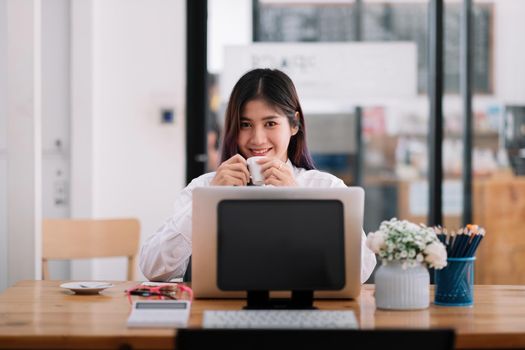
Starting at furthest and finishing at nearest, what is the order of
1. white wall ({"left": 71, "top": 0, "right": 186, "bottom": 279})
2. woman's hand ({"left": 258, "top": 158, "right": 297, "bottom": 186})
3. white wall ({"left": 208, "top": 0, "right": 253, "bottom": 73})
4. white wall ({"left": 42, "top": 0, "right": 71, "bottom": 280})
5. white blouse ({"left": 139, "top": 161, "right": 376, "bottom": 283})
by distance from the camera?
1. white wall ({"left": 208, "top": 0, "right": 253, "bottom": 73})
2. white wall ({"left": 71, "top": 0, "right": 186, "bottom": 279})
3. white wall ({"left": 42, "top": 0, "right": 71, "bottom": 280})
4. white blouse ({"left": 139, "top": 161, "right": 376, "bottom": 283})
5. woman's hand ({"left": 258, "top": 158, "right": 297, "bottom": 186})

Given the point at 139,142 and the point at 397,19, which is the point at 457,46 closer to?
the point at 397,19

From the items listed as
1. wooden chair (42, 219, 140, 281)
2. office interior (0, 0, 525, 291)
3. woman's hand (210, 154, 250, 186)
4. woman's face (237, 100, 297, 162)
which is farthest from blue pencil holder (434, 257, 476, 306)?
office interior (0, 0, 525, 291)

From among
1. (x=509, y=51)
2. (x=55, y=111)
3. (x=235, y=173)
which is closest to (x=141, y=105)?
(x=55, y=111)

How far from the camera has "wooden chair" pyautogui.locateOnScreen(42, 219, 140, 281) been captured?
3.64 m

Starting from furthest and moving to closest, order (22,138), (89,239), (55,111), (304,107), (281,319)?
(304,107) → (55,111) → (89,239) → (22,138) → (281,319)

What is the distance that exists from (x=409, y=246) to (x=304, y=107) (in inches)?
119

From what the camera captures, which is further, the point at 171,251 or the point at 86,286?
the point at 171,251

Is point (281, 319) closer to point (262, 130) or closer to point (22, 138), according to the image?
point (262, 130)

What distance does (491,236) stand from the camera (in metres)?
5.22

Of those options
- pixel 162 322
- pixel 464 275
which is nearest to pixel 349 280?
pixel 464 275

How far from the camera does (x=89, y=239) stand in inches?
146

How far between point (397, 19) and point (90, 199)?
2.22 meters

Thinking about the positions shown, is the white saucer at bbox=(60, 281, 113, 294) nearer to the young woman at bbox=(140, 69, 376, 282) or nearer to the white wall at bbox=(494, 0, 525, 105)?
the young woman at bbox=(140, 69, 376, 282)

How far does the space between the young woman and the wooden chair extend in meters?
0.92
